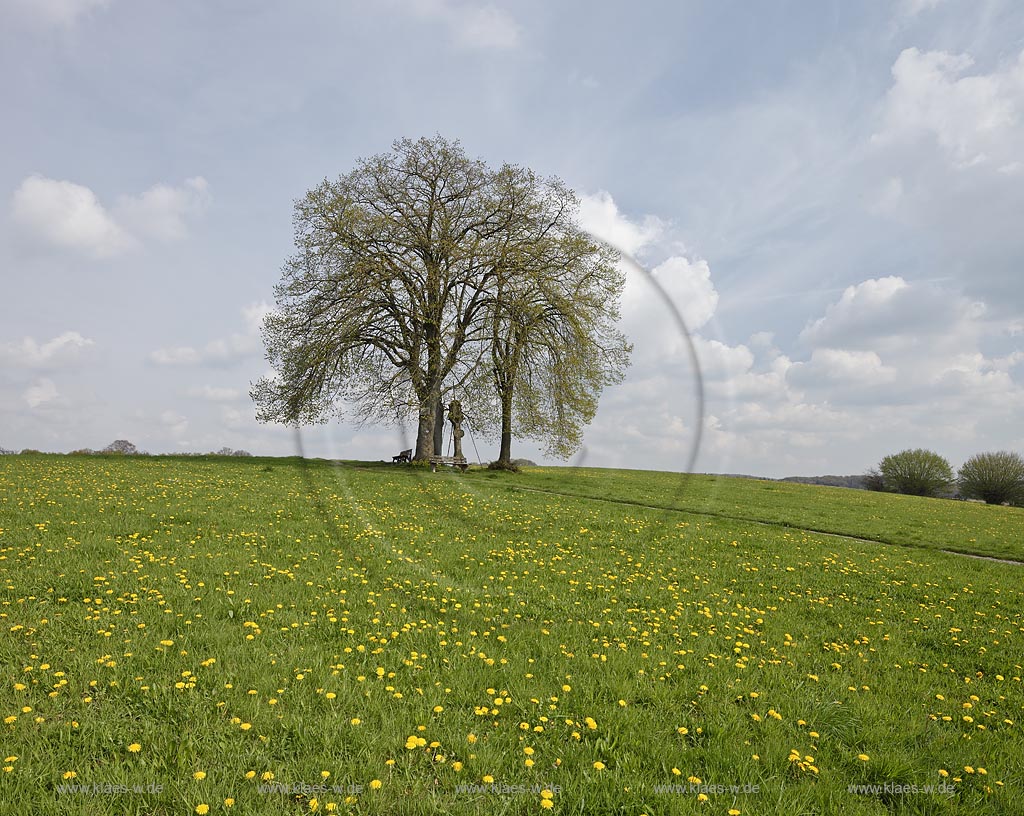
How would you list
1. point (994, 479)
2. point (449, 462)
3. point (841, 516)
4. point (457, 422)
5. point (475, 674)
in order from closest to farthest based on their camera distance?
point (475, 674) < point (841, 516) < point (457, 422) < point (449, 462) < point (994, 479)

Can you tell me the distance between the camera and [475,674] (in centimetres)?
609

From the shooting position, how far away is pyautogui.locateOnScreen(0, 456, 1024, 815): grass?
4.33 m

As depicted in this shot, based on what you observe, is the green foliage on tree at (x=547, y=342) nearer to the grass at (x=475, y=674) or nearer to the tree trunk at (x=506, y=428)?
the tree trunk at (x=506, y=428)

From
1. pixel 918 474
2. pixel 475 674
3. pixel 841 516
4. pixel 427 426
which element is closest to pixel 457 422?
pixel 427 426

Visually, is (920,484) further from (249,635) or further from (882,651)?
(249,635)

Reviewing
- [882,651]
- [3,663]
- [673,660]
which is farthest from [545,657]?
[3,663]

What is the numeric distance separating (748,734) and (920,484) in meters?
71.5

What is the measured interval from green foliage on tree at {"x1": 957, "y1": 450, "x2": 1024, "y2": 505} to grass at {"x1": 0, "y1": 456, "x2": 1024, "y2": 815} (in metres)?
61.0

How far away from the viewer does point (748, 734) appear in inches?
207


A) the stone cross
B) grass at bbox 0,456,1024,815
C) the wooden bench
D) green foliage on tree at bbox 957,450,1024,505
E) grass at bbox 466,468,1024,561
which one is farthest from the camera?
green foliage on tree at bbox 957,450,1024,505

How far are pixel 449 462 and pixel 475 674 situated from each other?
24.4 m

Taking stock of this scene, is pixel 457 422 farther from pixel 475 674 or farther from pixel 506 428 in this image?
pixel 475 674

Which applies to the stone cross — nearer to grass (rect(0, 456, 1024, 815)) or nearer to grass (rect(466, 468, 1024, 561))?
grass (rect(466, 468, 1024, 561))

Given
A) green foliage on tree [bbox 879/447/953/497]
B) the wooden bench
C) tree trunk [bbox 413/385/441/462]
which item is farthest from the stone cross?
green foliage on tree [bbox 879/447/953/497]
